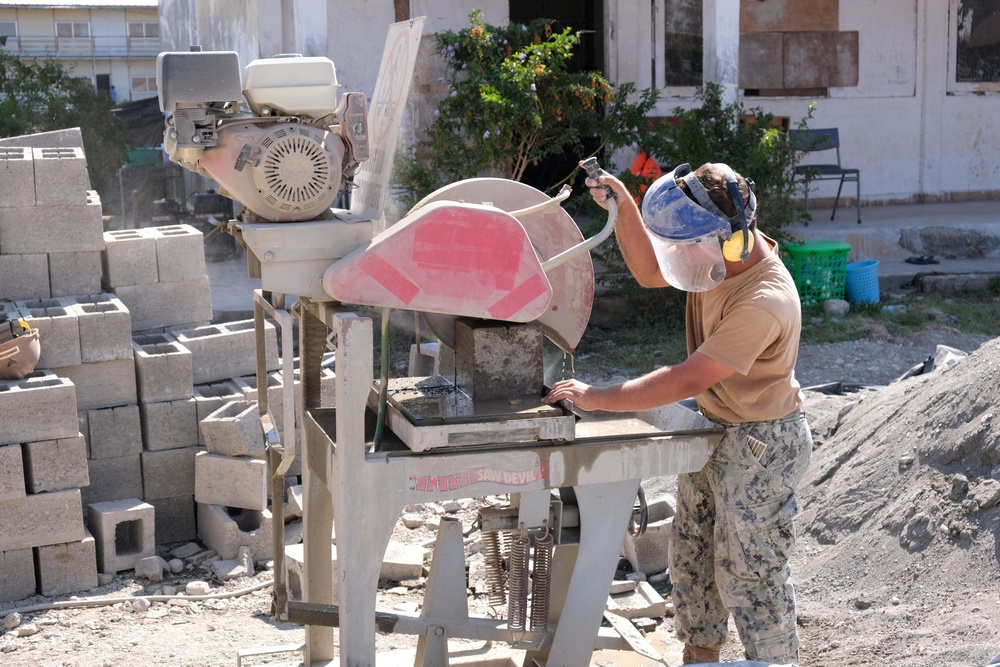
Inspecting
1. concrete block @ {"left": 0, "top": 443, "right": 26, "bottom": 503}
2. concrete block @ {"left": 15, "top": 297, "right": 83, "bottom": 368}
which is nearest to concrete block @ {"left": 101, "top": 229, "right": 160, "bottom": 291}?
concrete block @ {"left": 15, "top": 297, "right": 83, "bottom": 368}

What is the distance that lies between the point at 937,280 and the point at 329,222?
8.63 m

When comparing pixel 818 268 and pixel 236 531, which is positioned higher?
pixel 818 268

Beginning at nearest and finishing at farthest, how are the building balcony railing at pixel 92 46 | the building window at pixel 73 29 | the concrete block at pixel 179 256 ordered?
the concrete block at pixel 179 256
the building balcony railing at pixel 92 46
the building window at pixel 73 29

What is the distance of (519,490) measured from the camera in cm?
Result: 314

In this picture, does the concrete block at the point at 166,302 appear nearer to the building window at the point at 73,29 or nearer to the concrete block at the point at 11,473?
the concrete block at the point at 11,473

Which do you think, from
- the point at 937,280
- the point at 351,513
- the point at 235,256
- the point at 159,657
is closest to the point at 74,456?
the point at 159,657

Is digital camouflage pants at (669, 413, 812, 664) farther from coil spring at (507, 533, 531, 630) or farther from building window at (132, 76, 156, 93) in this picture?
building window at (132, 76, 156, 93)

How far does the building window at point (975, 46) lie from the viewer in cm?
1324

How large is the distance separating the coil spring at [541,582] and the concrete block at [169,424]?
2868 mm

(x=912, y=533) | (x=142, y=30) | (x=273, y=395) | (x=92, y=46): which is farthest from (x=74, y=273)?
(x=142, y=30)

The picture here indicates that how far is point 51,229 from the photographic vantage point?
609 cm

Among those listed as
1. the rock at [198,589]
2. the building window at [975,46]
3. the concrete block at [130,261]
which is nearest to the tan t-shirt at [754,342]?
the rock at [198,589]

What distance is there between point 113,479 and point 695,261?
12.0 ft

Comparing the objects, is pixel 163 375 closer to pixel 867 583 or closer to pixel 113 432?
pixel 113 432
